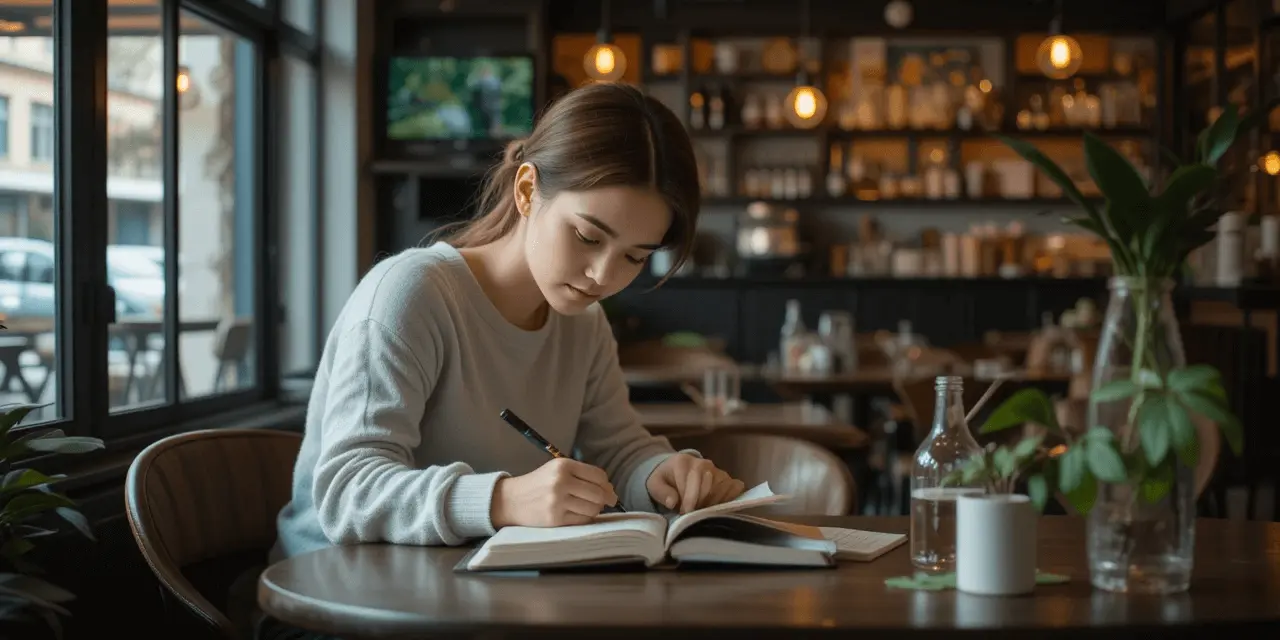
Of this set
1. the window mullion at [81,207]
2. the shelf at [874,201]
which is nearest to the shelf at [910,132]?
the shelf at [874,201]

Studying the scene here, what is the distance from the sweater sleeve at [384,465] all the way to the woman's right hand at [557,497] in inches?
1.3

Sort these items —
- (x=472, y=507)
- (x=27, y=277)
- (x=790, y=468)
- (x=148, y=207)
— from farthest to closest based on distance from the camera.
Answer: (x=148, y=207)
(x=27, y=277)
(x=790, y=468)
(x=472, y=507)

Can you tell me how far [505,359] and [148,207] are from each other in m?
2.47

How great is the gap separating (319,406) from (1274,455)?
5.24 metres

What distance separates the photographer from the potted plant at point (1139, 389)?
1198mm

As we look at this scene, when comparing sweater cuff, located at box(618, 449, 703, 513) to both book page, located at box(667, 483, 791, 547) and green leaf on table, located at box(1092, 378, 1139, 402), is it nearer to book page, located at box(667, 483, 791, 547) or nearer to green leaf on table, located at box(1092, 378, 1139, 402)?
book page, located at box(667, 483, 791, 547)

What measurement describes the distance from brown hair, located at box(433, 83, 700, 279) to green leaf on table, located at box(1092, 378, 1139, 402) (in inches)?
28.0

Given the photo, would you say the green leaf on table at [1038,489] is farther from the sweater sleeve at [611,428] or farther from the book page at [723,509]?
the sweater sleeve at [611,428]

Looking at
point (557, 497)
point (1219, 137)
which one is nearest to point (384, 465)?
point (557, 497)

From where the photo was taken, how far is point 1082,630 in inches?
45.3

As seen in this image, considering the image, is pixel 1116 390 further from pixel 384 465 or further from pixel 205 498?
pixel 205 498

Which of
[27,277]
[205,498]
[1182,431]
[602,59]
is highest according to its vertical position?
[602,59]

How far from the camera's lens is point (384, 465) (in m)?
1.60

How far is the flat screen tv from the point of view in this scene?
311 inches
